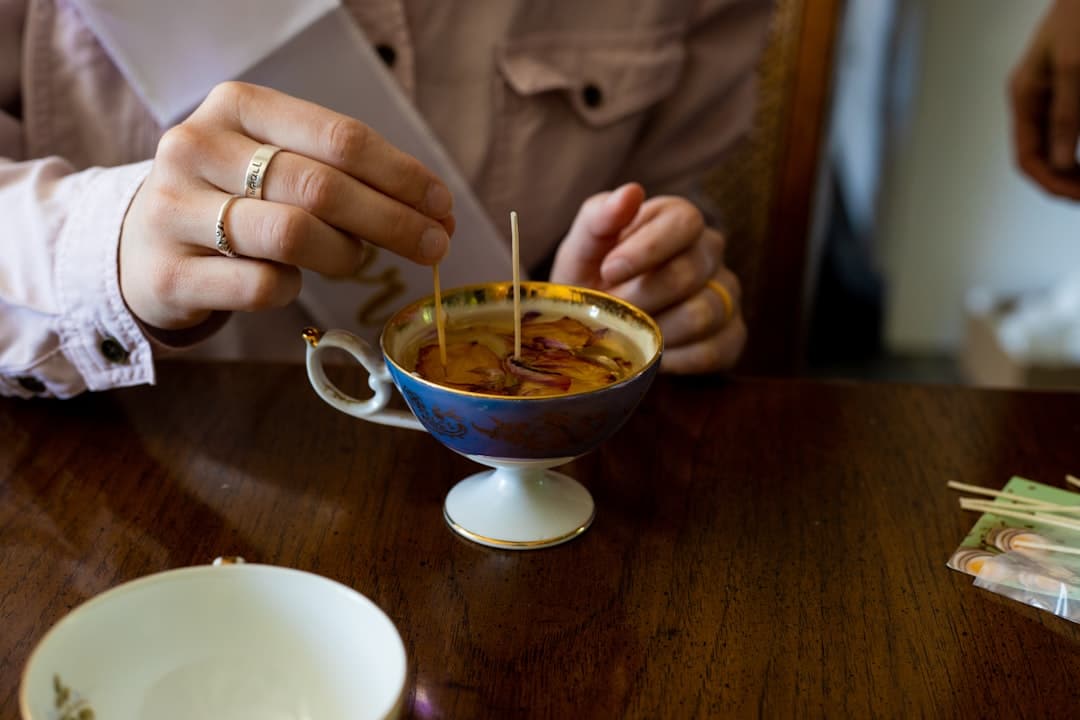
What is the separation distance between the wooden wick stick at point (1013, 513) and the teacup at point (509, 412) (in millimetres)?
216

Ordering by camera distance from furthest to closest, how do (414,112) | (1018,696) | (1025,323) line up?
(1025,323), (414,112), (1018,696)

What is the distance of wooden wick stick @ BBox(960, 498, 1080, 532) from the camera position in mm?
528

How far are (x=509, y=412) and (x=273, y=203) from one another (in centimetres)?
19

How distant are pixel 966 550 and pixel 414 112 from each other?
0.53 m

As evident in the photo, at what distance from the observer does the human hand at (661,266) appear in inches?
26.7

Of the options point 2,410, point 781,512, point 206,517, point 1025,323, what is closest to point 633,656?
point 781,512

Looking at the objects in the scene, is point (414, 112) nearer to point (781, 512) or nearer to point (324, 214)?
point (324, 214)

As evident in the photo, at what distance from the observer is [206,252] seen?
563mm

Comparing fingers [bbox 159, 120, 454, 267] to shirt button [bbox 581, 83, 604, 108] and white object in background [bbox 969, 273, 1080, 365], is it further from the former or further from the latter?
white object in background [bbox 969, 273, 1080, 365]

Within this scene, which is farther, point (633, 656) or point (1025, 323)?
point (1025, 323)

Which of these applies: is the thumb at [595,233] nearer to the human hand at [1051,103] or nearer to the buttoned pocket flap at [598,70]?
the buttoned pocket flap at [598,70]

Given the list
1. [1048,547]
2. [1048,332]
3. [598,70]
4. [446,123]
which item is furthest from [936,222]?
[1048,547]

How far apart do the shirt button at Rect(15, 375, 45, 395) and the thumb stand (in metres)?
0.38

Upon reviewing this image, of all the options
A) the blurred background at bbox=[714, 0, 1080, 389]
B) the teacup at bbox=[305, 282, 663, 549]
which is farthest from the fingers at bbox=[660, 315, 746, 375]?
the blurred background at bbox=[714, 0, 1080, 389]
